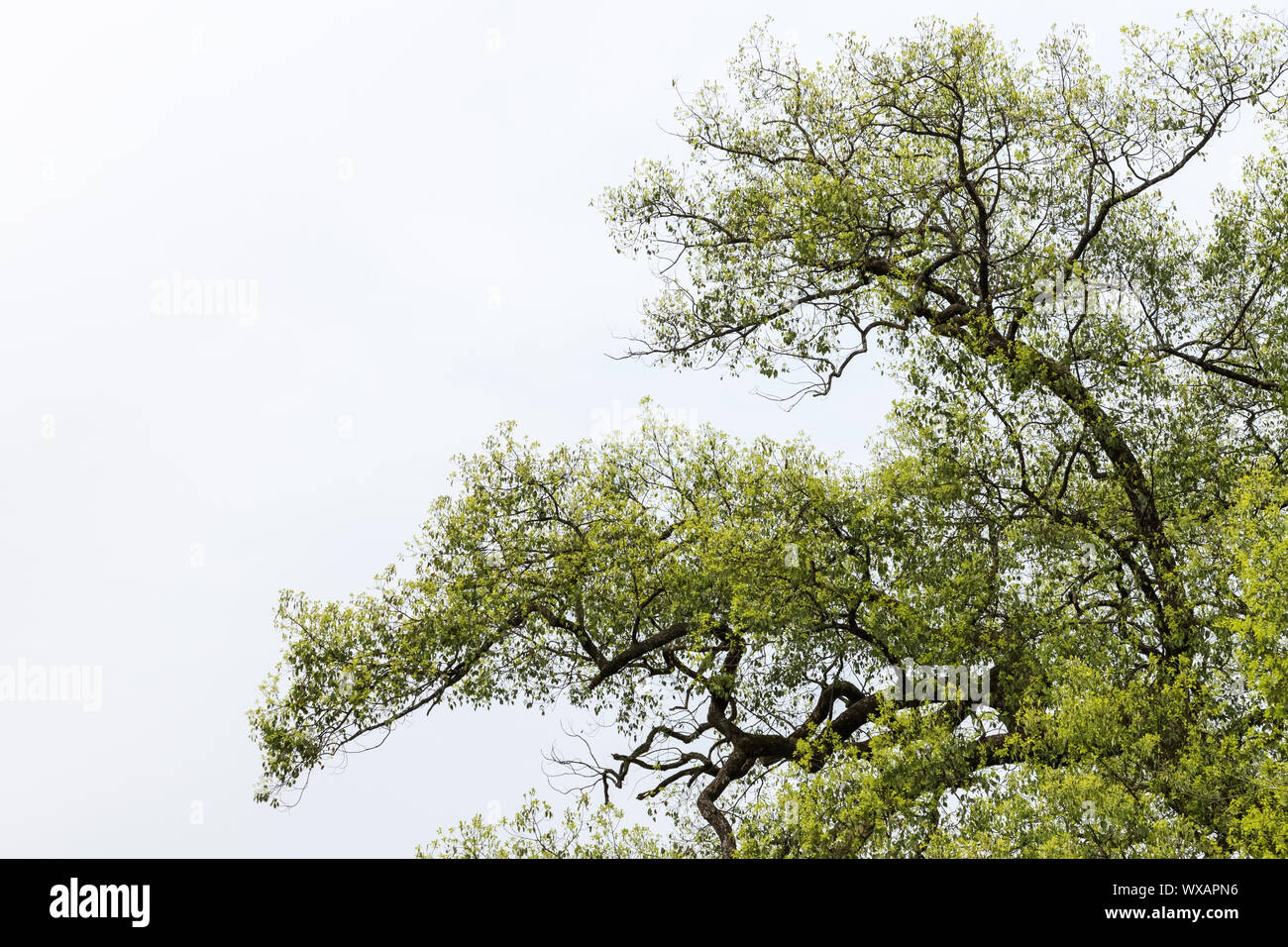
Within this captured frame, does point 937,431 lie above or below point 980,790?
above

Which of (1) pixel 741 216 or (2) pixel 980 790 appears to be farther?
(1) pixel 741 216

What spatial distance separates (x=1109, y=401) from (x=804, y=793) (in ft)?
24.0

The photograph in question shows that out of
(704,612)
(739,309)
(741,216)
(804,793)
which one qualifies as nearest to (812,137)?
(741,216)

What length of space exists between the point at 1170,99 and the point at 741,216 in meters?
6.48

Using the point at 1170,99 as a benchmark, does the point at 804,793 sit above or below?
below

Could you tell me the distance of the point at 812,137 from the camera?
61.8 ft

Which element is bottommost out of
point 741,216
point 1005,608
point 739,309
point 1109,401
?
point 1005,608

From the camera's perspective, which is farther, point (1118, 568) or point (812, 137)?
point (812, 137)

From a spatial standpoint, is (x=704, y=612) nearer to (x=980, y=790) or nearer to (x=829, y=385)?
(x=829, y=385)

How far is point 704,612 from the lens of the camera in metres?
18.8
